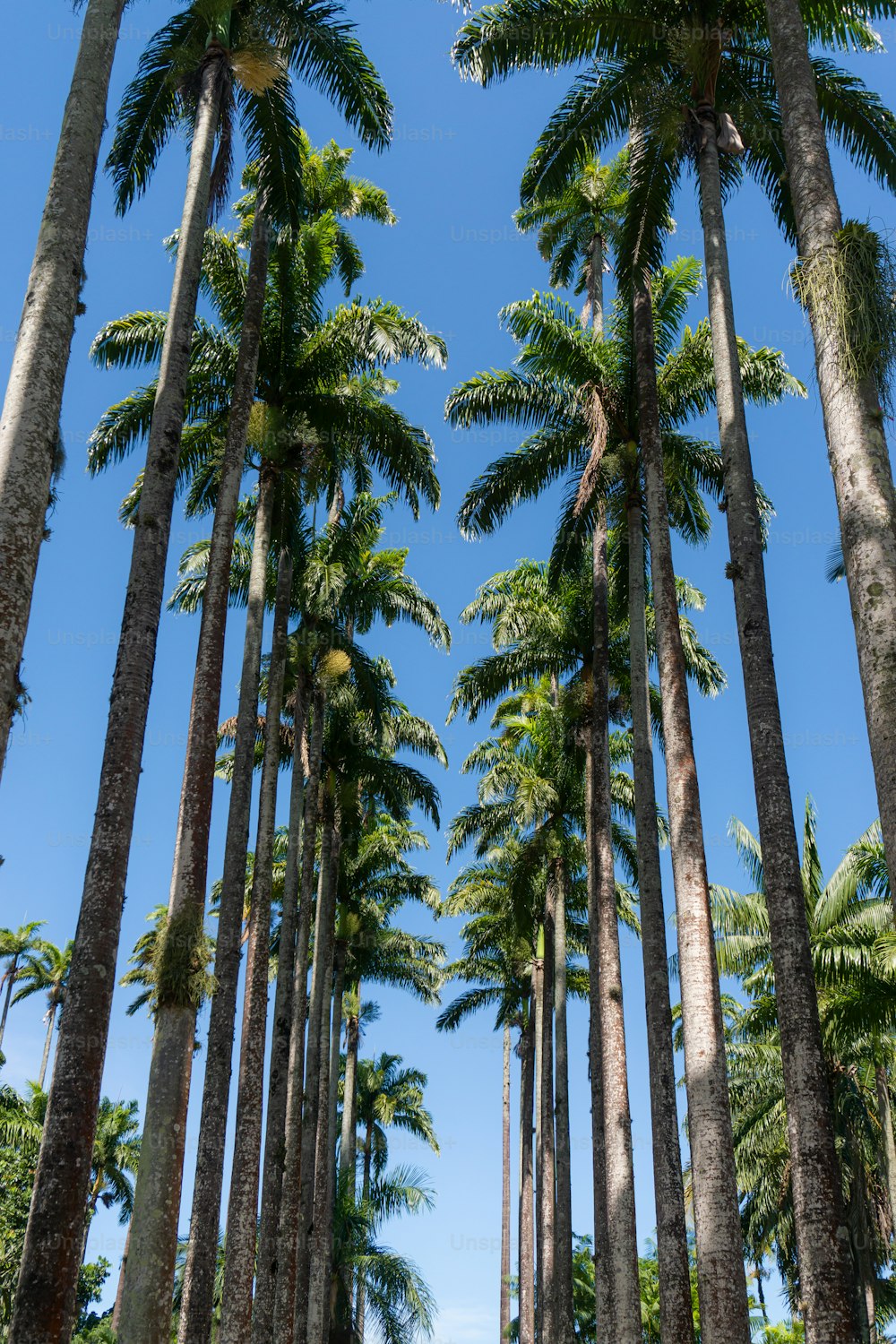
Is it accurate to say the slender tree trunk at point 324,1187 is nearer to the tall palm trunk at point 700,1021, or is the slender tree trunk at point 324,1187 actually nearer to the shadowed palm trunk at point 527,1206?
the shadowed palm trunk at point 527,1206

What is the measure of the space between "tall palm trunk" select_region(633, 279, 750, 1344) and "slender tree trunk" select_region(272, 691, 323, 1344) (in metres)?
11.6

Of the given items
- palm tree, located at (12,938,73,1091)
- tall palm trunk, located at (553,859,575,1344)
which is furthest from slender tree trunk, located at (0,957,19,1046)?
tall palm trunk, located at (553,859,575,1344)

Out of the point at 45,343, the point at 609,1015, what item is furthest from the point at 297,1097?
the point at 45,343

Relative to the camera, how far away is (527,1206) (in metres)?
35.4

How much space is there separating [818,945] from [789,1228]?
44.0 ft

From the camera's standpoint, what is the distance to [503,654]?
26.6 metres

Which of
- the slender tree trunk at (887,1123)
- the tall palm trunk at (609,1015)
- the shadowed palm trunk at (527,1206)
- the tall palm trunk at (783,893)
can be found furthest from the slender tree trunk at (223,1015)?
the shadowed palm trunk at (527,1206)

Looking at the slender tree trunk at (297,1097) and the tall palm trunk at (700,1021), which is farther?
the slender tree trunk at (297,1097)

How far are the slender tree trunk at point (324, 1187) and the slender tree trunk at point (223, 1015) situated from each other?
8065 millimetres

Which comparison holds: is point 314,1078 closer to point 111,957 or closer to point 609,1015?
point 609,1015

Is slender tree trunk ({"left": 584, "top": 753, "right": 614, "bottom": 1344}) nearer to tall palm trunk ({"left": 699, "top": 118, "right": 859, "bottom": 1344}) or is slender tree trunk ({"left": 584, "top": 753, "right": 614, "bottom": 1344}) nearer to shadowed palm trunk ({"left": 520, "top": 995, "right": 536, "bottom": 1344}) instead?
tall palm trunk ({"left": 699, "top": 118, "right": 859, "bottom": 1344})

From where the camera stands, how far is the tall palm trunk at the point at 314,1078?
23.8 metres

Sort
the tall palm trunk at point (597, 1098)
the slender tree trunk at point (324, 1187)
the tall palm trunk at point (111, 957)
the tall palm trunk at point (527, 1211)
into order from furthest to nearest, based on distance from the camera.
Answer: the tall palm trunk at point (527, 1211) < the slender tree trunk at point (324, 1187) < the tall palm trunk at point (597, 1098) < the tall palm trunk at point (111, 957)

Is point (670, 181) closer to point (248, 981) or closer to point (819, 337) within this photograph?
point (819, 337)
